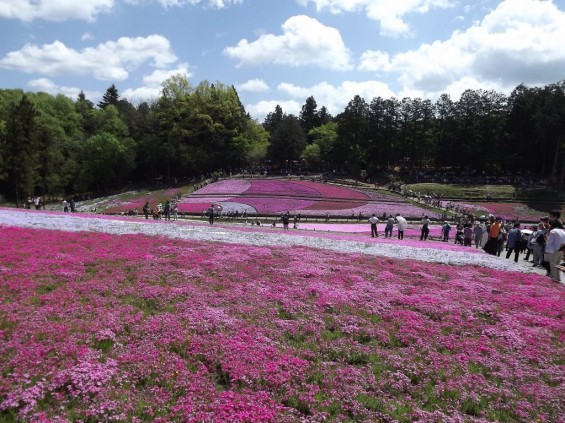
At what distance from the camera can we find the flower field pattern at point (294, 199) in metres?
51.9

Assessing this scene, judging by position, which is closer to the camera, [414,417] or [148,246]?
[414,417]

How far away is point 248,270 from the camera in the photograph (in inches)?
617

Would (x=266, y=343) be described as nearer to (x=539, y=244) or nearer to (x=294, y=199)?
(x=539, y=244)

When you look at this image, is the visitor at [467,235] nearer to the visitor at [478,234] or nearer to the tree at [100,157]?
the visitor at [478,234]

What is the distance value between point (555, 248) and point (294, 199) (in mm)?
43343

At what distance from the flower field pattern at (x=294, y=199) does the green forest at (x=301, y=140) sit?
14035mm

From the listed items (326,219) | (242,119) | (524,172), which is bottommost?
(326,219)

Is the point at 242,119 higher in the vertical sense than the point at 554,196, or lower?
higher

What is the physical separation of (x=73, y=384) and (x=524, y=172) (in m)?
85.0

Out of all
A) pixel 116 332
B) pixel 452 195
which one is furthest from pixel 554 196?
pixel 116 332

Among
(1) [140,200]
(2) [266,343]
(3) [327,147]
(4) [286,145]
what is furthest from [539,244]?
(4) [286,145]

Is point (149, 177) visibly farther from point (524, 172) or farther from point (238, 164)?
point (524, 172)

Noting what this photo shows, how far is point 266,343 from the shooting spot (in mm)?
9578

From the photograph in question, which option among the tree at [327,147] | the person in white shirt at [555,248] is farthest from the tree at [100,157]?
the person in white shirt at [555,248]
